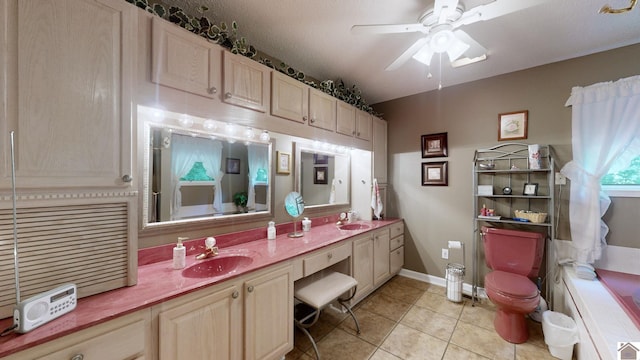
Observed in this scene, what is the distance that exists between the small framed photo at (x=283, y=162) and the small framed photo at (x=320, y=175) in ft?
1.39

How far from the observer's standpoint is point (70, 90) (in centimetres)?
96

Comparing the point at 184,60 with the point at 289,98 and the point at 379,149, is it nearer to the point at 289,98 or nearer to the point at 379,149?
the point at 289,98

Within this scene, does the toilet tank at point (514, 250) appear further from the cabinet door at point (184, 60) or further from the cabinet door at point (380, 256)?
the cabinet door at point (184, 60)

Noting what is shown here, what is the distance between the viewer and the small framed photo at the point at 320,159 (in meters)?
2.71

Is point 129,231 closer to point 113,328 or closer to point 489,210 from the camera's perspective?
point 113,328

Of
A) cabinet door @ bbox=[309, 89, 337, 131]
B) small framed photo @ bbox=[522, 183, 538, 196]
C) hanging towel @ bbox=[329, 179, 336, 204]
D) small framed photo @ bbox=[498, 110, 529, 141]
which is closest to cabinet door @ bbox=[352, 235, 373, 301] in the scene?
hanging towel @ bbox=[329, 179, 336, 204]

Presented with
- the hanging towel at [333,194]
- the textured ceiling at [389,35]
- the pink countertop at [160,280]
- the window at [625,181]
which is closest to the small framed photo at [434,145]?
the textured ceiling at [389,35]

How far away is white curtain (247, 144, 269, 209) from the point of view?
6.77 ft

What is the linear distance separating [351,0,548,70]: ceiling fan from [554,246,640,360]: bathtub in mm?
1842

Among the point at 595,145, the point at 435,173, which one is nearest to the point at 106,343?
the point at 435,173

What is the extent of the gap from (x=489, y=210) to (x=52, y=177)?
134 inches

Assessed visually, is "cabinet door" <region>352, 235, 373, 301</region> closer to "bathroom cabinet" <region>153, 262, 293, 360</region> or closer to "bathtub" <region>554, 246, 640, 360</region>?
"bathroom cabinet" <region>153, 262, 293, 360</region>

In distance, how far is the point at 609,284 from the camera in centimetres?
179

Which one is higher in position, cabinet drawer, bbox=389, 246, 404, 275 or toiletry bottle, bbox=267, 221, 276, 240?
toiletry bottle, bbox=267, 221, 276, 240
